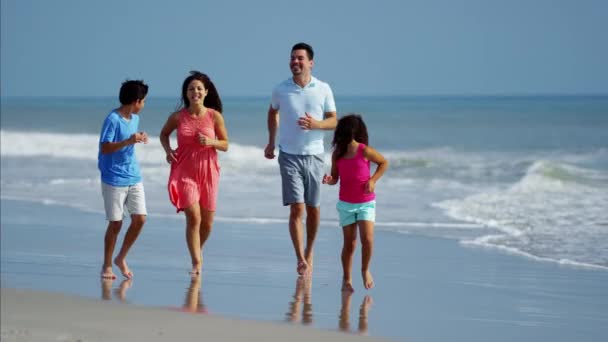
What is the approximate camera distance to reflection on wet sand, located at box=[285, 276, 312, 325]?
247 inches

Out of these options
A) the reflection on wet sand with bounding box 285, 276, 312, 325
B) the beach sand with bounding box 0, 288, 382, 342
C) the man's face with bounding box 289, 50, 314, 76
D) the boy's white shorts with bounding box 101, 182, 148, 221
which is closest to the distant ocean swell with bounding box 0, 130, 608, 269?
the reflection on wet sand with bounding box 285, 276, 312, 325

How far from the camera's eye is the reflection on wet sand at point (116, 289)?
6.72 m

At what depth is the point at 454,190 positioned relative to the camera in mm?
17500

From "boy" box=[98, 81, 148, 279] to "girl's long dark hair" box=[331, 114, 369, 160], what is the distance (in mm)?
1455


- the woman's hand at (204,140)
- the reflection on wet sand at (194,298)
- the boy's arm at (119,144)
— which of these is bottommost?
the reflection on wet sand at (194,298)

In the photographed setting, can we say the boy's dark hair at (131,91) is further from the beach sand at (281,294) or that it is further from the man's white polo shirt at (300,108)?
the beach sand at (281,294)

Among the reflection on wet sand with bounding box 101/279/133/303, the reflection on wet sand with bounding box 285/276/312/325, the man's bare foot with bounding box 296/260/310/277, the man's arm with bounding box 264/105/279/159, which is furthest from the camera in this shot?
the man's arm with bounding box 264/105/279/159

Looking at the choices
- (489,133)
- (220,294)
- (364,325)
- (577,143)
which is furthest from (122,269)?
(489,133)

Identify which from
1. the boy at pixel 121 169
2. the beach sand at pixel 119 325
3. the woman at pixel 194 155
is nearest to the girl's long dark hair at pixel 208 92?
the woman at pixel 194 155

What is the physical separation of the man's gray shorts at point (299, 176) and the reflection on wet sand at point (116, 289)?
141 centimetres

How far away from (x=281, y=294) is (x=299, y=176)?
129 centimetres

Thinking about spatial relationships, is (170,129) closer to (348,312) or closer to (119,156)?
(119,156)

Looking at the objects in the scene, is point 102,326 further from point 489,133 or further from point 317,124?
point 489,133

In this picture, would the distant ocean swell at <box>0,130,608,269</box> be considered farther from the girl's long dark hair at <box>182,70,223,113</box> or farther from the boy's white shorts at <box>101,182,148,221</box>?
the boy's white shorts at <box>101,182,148,221</box>
